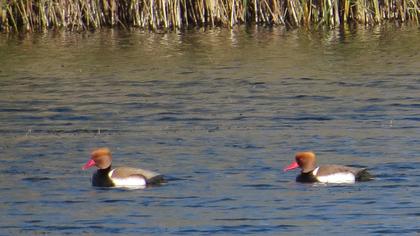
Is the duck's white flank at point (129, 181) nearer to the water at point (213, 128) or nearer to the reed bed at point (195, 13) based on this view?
the water at point (213, 128)

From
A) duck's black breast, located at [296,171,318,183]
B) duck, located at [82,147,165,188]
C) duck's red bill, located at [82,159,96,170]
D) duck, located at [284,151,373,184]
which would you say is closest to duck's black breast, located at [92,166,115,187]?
duck, located at [82,147,165,188]

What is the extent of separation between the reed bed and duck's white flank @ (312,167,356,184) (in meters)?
13.1

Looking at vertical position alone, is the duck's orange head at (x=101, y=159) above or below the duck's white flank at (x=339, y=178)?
above

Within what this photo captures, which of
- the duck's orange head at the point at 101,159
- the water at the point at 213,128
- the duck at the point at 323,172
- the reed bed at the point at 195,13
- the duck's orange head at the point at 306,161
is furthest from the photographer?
the reed bed at the point at 195,13

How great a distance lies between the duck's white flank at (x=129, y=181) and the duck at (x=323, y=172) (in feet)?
4.57

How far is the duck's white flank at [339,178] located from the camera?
38.0 feet

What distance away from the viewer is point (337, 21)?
82.6 ft

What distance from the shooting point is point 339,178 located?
11.7 metres

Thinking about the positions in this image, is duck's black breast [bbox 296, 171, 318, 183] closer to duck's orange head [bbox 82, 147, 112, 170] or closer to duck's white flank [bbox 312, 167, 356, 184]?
duck's white flank [bbox 312, 167, 356, 184]

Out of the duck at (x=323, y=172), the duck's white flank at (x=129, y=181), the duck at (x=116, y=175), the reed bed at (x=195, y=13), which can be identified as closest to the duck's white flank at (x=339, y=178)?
the duck at (x=323, y=172)

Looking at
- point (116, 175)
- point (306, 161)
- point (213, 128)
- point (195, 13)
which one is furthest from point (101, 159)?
point (195, 13)

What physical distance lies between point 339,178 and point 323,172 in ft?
0.67

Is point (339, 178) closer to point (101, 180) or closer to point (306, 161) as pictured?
point (306, 161)

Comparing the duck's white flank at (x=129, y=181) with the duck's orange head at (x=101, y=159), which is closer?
the duck's white flank at (x=129, y=181)
